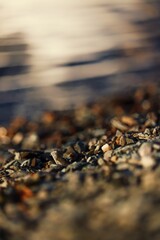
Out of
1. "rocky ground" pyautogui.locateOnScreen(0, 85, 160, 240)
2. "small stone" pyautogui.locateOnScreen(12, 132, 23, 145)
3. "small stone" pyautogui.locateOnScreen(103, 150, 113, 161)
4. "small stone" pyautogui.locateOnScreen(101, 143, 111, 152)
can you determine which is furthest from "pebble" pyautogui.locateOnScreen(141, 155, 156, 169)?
"small stone" pyautogui.locateOnScreen(12, 132, 23, 145)

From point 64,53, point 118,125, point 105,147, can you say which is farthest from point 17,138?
point 105,147

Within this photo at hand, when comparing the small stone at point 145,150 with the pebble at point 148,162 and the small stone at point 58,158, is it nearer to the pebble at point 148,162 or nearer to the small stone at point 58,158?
the pebble at point 148,162

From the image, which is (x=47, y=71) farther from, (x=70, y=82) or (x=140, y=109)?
(x=140, y=109)

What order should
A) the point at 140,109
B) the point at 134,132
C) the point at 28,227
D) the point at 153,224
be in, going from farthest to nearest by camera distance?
the point at 140,109 → the point at 134,132 → the point at 28,227 → the point at 153,224

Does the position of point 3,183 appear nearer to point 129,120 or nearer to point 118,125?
point 118,125

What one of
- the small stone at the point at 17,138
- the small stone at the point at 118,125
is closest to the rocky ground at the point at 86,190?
the small stone at the point at 118,125

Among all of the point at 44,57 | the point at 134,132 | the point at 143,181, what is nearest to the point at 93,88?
the point at 44,57
